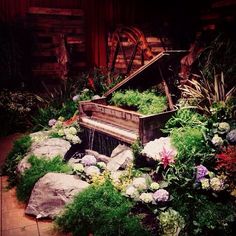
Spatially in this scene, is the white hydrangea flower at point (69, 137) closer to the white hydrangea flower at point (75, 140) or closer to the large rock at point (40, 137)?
the white hydrangea flower at point (75, 140)

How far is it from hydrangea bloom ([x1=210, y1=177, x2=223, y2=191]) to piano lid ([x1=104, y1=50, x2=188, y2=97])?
2.39 m

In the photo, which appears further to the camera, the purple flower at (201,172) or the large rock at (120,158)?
the large rock at (120,158)

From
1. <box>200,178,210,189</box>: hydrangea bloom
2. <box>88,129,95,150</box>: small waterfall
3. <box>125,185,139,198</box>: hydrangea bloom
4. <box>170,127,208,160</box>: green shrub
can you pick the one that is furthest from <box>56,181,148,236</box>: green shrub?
<box>88,129,95,150</box>: small waterfall

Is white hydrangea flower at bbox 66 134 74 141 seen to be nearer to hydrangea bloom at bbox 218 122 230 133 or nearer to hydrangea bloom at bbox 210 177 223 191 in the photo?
hydrangea bloom at bbox 218 122 230 133

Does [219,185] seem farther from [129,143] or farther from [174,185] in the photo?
[129,143]

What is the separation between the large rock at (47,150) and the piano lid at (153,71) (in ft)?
5.09

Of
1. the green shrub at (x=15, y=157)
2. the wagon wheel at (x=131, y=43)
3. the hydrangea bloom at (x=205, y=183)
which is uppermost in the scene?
the wagon wheel at (x=131, y=43)

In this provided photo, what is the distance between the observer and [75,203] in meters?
4.77

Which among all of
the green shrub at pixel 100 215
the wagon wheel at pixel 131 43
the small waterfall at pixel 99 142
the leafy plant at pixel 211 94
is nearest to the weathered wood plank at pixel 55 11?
the wagon wheel at pixel 131 43

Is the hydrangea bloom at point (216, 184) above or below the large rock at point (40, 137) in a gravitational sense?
above

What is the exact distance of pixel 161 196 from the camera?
4.54 meters

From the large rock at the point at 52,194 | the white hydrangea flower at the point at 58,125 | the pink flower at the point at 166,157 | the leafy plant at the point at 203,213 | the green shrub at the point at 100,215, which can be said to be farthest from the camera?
the white hydrangea flower at the point at 58,125

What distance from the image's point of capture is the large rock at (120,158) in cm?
577

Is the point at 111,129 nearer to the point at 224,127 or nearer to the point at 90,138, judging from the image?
the point at 90,138
